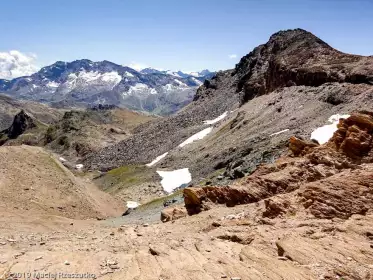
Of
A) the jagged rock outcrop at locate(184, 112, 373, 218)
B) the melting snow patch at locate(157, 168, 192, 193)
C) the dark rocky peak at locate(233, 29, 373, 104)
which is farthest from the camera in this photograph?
the dark rocky peak at locate(233, 29, 373, 104)

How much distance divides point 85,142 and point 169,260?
15216cm

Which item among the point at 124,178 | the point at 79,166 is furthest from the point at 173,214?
the point at 79,166

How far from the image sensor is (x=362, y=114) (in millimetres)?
30594

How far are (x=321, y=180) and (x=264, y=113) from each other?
66.6 metres

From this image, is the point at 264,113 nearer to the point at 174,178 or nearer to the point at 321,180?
the point at 174,178

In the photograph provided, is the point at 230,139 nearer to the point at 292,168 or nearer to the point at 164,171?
the point at 164,171

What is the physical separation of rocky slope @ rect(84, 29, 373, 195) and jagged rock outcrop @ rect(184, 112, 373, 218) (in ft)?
60.2

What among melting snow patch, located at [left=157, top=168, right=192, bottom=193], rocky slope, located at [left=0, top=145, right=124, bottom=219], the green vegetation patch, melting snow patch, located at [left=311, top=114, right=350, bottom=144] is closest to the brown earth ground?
rocky slope, located at [left=0, top=145, right=124, bottom=219]

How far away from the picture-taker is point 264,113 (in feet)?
306

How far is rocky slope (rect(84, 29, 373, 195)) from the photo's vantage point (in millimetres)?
69188

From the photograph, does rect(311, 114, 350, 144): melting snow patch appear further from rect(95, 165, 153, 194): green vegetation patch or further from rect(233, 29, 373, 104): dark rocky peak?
rect(95, 165, 153, 194): green vegetation patch

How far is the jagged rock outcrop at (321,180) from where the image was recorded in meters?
25.4

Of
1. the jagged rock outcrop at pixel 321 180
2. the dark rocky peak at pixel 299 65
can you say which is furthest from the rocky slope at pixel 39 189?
the dark rocky peak at pixel 299 65

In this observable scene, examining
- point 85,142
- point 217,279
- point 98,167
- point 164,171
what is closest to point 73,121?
point 85,142
